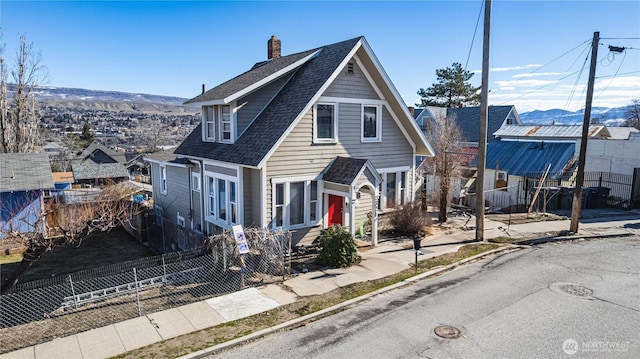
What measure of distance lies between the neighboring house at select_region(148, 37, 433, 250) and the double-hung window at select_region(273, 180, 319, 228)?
0.04 meters

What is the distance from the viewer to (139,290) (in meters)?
12.3

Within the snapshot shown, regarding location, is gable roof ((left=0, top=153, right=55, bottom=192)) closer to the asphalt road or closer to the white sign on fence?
the white sign on fence

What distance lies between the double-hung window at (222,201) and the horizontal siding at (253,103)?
A: 7.37 feet

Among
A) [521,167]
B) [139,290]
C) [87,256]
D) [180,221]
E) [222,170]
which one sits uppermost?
[222,170]

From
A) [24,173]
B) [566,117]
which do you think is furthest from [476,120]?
[24,173]

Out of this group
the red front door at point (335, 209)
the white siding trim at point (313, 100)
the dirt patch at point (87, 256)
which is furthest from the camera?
the dirt patch at point (87, 256)

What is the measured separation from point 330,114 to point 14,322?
12.1m

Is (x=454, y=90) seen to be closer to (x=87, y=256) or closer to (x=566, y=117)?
(x=566, y=117)

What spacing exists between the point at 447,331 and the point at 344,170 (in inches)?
307

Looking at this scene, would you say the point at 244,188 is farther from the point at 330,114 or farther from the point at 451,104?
the point at 451,104

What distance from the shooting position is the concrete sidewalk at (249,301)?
8.81 m

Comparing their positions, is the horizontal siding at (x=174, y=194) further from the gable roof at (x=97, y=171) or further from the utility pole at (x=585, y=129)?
the gable roof at (x=97, y=171)

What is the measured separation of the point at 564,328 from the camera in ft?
30.9

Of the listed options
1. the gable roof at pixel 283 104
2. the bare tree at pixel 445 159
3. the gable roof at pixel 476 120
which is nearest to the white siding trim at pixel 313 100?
the gable roof at pixel 283 104
